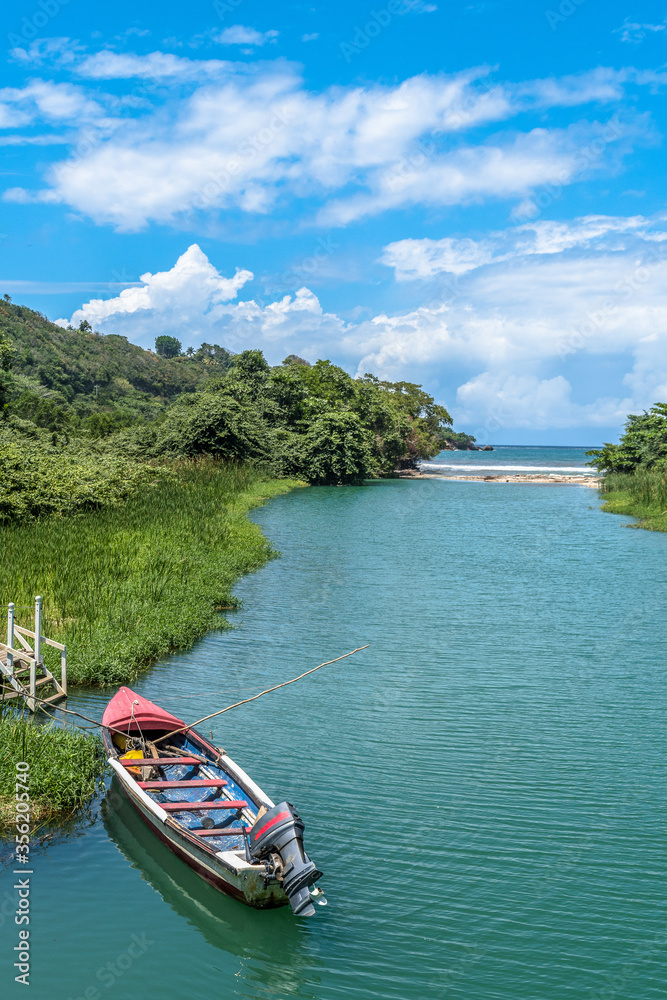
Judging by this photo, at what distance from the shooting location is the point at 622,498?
1384 inches

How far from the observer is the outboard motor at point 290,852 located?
206 inches

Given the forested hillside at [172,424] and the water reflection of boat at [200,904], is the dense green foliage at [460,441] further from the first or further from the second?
the water reflection of boat at [200,904]

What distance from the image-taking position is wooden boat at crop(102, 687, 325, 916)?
17.7ft

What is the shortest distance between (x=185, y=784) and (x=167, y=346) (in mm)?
127194

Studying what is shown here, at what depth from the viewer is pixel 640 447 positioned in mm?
38625

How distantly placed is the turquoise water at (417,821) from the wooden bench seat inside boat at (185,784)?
1.64ft

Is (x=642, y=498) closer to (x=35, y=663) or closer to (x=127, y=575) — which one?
(x=127, y=575)

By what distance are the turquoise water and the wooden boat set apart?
1.22 ft

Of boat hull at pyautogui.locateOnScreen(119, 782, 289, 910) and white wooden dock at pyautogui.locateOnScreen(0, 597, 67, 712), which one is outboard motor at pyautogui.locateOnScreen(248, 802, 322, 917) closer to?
boat hull at pyautogui.locateOnScreen(119, 782, 289, 910)

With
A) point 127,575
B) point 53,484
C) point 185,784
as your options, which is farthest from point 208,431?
point 185,784

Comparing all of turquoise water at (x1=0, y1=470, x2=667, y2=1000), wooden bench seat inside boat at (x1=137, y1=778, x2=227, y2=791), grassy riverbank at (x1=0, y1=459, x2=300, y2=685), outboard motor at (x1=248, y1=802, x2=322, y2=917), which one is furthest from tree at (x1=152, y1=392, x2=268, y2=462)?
outboard motor at (x1=248, y1=802, x2=322, y2=917)

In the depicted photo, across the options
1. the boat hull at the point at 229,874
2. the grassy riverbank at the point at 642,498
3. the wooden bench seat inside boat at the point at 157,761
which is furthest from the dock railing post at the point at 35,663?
the grassy riverbank at the point at 642,498

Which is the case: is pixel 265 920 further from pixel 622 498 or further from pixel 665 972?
pixel 622 498

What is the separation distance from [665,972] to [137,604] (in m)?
9.34
